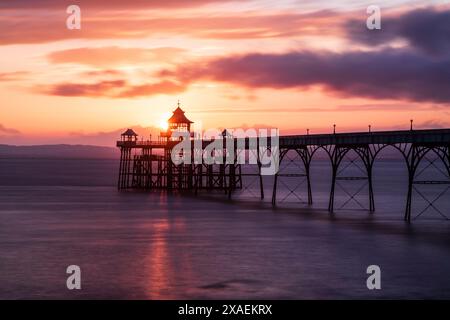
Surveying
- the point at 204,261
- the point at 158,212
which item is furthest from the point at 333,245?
the point at 158,212

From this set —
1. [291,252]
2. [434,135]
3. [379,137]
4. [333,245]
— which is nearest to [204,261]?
[291,252]

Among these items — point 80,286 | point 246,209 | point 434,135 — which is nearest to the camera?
point 80,286

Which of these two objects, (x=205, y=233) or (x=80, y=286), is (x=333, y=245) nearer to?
(x=205, y=233)

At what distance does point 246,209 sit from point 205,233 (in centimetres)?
1686

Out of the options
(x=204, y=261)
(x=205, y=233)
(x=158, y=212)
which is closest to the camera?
(x=204, y=261)

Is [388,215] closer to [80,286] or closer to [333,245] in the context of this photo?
[333,245]

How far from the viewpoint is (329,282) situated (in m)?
25.0

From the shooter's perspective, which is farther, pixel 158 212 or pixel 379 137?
pixel 158 212

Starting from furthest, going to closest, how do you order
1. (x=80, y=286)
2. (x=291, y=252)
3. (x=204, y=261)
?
(x=291, y=252) → (x=204, y=261) → (x=80, y=286)

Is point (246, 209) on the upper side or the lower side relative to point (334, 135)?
lower
